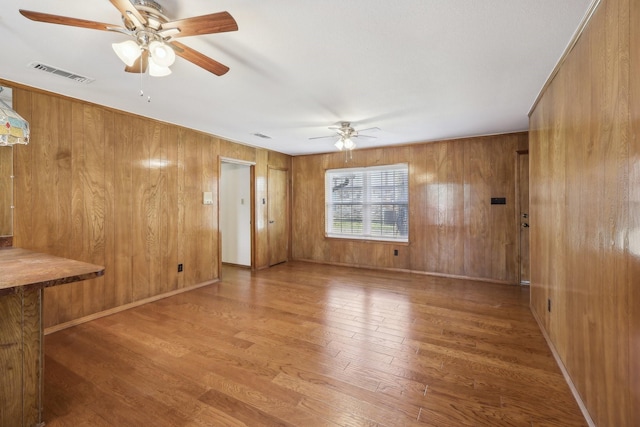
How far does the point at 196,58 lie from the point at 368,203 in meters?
4.41

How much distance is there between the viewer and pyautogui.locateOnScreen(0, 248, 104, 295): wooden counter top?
1.33 m

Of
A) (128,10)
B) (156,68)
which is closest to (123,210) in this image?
(156,68)

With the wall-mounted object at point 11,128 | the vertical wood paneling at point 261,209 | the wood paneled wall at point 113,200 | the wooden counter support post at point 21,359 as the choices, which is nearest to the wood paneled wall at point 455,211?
the vertical wood paneling at point 261,209

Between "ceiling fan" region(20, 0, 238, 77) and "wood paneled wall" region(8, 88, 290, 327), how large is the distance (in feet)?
6.42

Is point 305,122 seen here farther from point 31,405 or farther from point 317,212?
point 31,405

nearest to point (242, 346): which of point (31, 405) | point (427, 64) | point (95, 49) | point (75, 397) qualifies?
point (75, 397)

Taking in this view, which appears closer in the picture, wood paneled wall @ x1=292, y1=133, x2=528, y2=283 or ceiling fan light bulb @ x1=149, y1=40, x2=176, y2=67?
ceiling fan light bulb @ x1=149, y1=40, x2=176, y2=67

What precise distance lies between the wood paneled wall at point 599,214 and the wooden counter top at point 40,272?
259cm

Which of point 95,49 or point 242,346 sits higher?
point 95,49

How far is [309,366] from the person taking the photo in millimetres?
2227

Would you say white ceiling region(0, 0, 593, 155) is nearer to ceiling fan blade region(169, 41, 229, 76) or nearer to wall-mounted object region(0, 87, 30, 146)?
ceiling fan blade region(169, 41, 229, 76)

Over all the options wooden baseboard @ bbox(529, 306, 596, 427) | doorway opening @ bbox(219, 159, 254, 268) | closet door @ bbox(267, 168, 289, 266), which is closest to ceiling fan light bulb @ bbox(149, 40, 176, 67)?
wooden baseboard @ bbox(529, 306, 596, 427)

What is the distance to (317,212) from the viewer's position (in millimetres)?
6215

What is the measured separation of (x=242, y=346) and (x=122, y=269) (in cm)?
203
